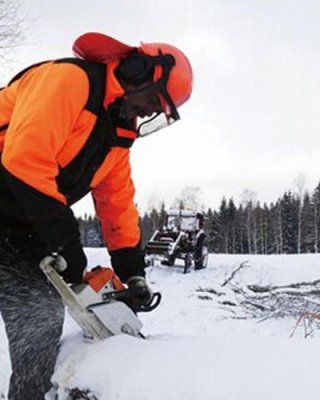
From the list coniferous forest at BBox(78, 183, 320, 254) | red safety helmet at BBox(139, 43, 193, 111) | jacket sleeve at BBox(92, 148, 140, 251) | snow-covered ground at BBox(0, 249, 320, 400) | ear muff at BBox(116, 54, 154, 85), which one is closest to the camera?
snow-covered ground at BBox(0, 249, 320, 400)

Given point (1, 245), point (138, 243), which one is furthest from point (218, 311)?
point (1, 245)

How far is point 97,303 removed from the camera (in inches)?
82.7

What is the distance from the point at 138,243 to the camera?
2.84 m

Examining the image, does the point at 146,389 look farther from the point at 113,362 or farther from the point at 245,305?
the point at 245,305

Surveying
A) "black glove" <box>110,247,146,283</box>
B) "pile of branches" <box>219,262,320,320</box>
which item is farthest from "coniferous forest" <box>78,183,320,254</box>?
"black glove" <box>110,247,146,283</box>

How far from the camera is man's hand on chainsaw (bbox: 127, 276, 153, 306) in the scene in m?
2.52

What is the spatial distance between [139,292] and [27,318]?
0.50m

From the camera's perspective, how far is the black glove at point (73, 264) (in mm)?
2088

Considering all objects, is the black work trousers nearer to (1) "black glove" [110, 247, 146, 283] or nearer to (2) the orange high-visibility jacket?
(2) the orange high-visibility jacket

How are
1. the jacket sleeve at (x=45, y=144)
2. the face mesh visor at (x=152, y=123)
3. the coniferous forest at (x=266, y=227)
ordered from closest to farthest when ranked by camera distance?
the jacket sleeve at (x=45, y=144), the face mesh visor at (x=152, y=123), the coniferous forest at (x=266, y=227)

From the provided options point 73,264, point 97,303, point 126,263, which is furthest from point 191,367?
point 126,263

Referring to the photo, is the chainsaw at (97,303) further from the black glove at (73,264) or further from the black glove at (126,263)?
the black glove at (126,263)

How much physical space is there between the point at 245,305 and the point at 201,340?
808 cm

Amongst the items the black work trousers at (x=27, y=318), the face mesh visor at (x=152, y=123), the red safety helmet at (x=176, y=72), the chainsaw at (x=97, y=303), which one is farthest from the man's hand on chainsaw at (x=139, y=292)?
the red safety helmet at (x=176, y=72)
